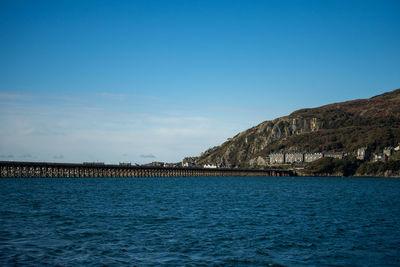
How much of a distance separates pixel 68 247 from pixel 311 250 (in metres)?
15.7

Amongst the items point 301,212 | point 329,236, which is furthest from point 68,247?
point 301,212

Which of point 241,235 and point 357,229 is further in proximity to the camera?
point 357,229

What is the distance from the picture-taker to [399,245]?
2778 centimetres

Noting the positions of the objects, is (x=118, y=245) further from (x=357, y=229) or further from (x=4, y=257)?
(x=357, y=229)

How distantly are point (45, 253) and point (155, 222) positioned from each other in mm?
14756

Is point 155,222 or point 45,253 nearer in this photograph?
point 45,253

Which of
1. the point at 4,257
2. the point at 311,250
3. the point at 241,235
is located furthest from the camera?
the point at 241,235

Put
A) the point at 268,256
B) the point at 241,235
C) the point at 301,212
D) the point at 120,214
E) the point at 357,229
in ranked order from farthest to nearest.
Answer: the point at 301,212 < the point at 120,214 < the point at 357,229 < the point at 241,235 < the point at 268,256

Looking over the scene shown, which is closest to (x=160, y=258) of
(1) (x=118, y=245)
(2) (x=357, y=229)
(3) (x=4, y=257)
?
(1) (x=118, y=245)

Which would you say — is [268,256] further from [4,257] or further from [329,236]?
[4,257]

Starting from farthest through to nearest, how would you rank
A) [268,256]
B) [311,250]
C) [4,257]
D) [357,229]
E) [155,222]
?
[155,222] < [357,229] < [311,250] < [268,256] < [4,257]

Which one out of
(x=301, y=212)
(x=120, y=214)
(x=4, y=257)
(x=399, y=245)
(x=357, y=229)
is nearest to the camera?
(x=4, y=257)

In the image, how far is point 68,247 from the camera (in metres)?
25.5

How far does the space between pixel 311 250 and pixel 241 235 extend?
21.1ft
